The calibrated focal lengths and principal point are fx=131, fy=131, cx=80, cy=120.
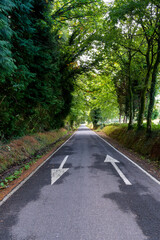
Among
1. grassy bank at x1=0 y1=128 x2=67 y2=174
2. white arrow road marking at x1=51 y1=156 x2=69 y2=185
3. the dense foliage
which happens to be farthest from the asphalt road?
the dense foliage

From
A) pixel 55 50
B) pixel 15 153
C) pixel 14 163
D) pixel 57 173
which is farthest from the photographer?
pixel 55 50

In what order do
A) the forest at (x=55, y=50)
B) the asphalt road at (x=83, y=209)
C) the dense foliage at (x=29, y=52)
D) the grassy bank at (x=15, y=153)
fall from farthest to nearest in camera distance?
the forest at (x=55, y=50), the grassy bank at (x=15, y=153), the dense foliage at (x=29, y=52), the asphalt road at (x=83, y=209)

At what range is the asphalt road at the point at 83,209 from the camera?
101 inches

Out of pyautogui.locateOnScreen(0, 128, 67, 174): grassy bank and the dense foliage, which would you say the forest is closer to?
the dense foliage

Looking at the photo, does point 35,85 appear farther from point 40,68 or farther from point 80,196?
point 80,196

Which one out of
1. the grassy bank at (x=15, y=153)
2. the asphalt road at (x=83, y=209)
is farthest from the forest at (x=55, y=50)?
the asphalt road at (x=83, y=209)

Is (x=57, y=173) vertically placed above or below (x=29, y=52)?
below

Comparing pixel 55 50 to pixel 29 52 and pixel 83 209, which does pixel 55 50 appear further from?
pixel 83 209

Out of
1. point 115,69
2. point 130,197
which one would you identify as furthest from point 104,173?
point 115,69

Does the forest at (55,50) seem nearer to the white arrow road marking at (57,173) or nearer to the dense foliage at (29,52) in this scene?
the dense foliage at (29,52)

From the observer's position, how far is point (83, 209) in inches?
129

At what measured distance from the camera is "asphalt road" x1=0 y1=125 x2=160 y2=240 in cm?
257

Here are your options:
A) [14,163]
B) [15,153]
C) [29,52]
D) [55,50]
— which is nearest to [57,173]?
[14,163]

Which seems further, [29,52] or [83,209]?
[29,52]
